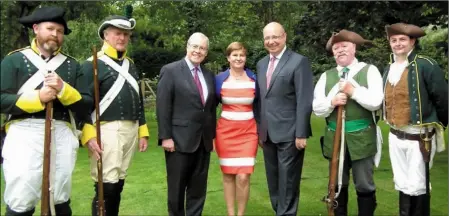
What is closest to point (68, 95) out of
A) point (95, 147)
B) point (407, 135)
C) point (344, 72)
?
point (95, 147)

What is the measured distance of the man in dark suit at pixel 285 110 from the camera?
4.29 m

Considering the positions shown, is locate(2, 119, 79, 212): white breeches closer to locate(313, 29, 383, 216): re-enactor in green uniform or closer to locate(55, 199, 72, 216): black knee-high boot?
locate(55, 199, 72, 216): black knee-high boot

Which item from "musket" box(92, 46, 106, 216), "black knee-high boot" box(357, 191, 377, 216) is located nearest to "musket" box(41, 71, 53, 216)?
"musket" box(92, 46, 106, 216)

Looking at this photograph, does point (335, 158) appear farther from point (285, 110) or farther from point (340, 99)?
point (285, 110)

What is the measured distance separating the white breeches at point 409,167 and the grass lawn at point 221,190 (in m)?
1.18

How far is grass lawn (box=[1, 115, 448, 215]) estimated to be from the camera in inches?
213

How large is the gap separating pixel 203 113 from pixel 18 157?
151 cm

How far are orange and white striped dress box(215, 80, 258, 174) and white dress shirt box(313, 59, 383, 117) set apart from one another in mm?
575

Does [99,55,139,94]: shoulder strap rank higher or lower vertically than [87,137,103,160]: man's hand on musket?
higher

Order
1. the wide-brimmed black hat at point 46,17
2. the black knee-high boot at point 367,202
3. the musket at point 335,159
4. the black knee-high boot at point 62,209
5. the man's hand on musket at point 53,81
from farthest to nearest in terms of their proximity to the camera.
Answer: the black knee-high boot at point 367,202, the musket at point 335,159, the black knee-high boot at point 62,209, the wide-brimmed black hat at point 46,17, the man's hand on musket at point 53,81

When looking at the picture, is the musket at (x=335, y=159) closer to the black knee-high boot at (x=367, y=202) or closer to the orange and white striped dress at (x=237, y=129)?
the black knee-high boot at (x=367, y=202)

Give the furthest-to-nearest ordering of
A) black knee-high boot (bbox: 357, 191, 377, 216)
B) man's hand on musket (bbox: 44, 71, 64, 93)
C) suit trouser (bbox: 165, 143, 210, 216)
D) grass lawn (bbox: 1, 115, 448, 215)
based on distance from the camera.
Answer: grass lawn (bbox: 1, 115, 448, 215), suit trouser (bbox: 165, 143, 210, 216), black knee-high boot (bbox: 357, 191, 377, 216), man's hand on musket (bbox: 44, 71, 64, 93)

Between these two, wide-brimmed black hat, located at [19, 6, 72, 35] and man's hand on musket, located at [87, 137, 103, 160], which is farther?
man's hand on musket, located at [87, 137, 103, 160]

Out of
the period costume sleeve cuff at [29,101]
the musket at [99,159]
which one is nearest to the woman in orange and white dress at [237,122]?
the musket at [99,159]
